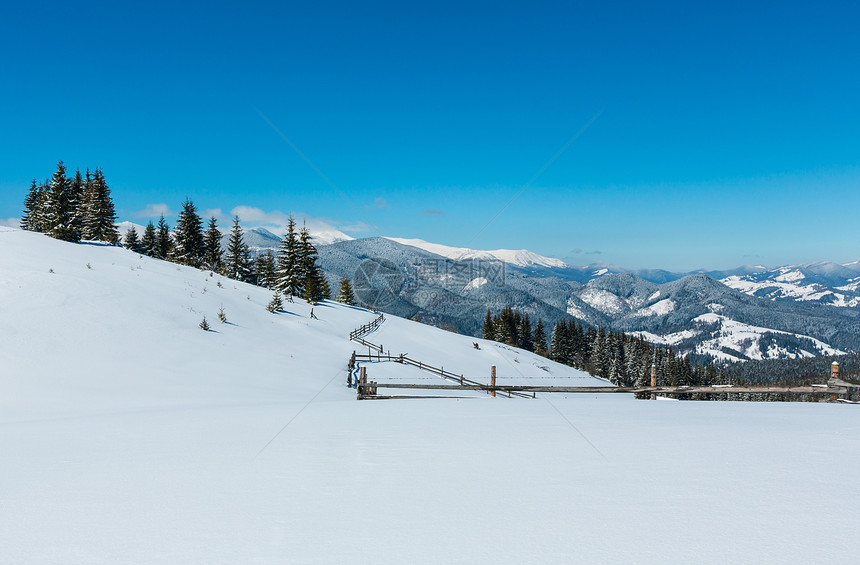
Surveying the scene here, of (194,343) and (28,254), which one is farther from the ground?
(28,254)

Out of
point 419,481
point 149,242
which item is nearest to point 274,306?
point 419,481

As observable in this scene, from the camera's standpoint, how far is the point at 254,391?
1634 cm

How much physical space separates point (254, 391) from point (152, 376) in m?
3.86

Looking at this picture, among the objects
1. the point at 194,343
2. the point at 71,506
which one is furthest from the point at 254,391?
the point at 71,506

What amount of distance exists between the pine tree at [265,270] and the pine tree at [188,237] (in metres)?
9.62

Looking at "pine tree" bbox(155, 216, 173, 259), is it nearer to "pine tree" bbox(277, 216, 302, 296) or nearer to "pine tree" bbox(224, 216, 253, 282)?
"pine tree" bbox(224, 216, 253, 282)

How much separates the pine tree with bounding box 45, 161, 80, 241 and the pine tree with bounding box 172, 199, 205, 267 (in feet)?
41.2

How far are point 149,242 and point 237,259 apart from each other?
17.1 meters

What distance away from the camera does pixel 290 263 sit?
54750mm

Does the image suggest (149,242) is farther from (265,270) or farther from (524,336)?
(524,336)

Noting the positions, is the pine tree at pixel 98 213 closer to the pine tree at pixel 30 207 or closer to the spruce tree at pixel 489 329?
the pine tree at pixel 30 207

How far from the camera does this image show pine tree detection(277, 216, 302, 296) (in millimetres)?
54406

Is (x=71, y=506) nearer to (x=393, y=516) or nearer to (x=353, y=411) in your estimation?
(x=393, y=516)

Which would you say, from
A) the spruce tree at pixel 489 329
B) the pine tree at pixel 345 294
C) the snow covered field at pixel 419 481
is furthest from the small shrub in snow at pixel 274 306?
the spruce tree at pixel 489 329
